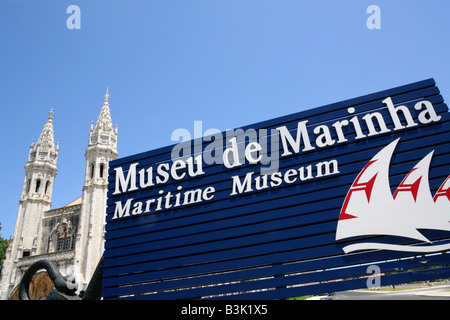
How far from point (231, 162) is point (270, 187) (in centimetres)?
187

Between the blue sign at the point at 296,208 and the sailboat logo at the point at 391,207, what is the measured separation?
0.03 meters

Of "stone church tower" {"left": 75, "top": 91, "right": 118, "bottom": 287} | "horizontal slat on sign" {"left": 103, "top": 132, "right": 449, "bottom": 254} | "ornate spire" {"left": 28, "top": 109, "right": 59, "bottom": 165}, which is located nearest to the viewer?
"horizontal slat on sign" {"left": 103, "top": 132, "right": 449, "bottom": 254}

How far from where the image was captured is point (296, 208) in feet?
36.0

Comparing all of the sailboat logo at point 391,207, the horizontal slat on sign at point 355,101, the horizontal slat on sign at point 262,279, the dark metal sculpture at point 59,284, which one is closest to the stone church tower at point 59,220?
the dark metal sculpture at point 59,284

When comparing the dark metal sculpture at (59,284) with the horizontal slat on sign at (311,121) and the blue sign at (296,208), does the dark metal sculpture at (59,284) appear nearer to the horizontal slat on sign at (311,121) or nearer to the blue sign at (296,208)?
the blue sign at (296,208)

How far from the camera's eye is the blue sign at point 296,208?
9711 millimetres

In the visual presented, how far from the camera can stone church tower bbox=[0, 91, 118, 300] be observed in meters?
36.8

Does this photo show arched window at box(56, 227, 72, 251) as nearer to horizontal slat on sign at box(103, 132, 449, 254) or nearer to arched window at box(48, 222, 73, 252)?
arched window at box(48, 222, 73, 252)

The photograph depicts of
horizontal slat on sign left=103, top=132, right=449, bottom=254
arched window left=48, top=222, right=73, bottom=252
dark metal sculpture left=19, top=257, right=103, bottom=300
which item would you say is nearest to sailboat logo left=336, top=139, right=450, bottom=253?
horizontal slat on sign left=103, top=132, right=449, bottom=254

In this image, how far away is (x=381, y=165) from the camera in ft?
34.1

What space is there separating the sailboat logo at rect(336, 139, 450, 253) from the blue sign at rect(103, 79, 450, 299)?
3 cm

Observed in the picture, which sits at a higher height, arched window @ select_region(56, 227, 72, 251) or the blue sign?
arched window @ select_region(56, 227, 72, 251)

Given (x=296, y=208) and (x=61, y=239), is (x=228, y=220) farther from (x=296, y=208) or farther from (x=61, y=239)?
(x=61, y=239)

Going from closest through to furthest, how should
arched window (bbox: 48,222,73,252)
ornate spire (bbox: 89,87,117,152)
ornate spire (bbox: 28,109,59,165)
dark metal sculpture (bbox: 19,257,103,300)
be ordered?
1. dark metal sculpture (bbox: 19,257,103,300)
2. arched window (bbox: 48,222,73,252)
3. ornate spire (bbox: 89,87,117,152)
4. ornate spire (bbox: 28,109,59,165)
